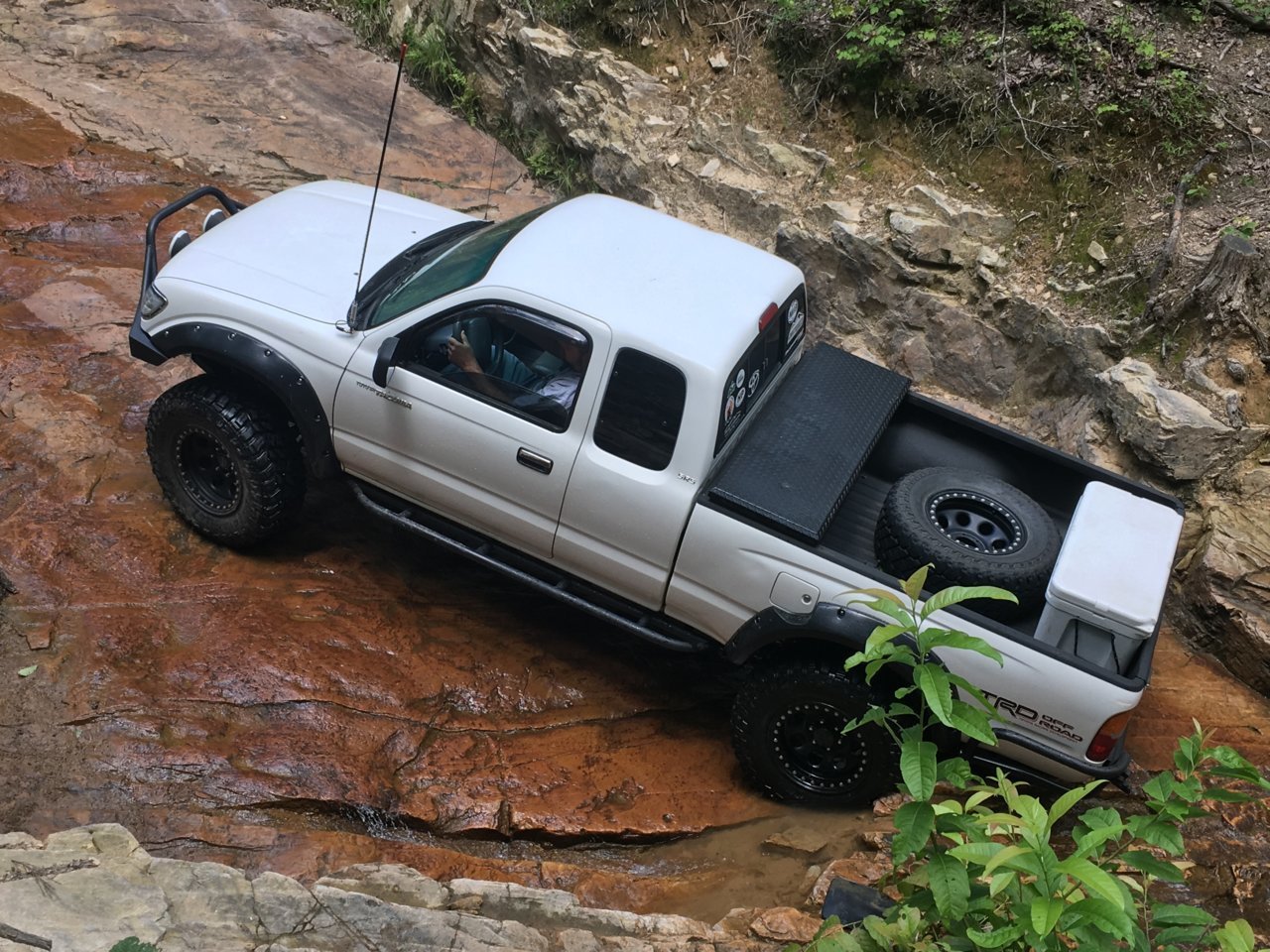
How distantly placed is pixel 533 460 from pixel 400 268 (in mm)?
1295

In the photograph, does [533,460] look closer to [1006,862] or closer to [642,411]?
[642,411]

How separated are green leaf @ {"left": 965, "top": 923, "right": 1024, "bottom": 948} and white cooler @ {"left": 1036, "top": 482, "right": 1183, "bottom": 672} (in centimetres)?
159

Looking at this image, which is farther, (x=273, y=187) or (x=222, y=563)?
(x=273, y=187)

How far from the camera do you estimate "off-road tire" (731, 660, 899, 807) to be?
4094 millimetres

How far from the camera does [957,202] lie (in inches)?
258

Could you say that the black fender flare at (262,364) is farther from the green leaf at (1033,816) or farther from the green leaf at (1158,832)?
the green leaf at (1158,832)

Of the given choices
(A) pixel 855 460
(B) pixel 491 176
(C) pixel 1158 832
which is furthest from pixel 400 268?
(C) pixel 1158 832

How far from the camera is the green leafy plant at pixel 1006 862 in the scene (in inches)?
91.9

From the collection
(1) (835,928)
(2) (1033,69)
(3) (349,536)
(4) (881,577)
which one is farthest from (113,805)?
(2) (1033,69)

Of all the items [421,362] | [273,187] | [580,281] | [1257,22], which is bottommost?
[273,187]

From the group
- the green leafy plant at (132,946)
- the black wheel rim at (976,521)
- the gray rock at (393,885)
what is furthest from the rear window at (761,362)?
the green leafy plant at (132,946)

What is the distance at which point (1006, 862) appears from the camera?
92.0 inches

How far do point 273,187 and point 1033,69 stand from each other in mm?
5264

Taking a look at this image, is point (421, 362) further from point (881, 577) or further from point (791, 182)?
point (791, 182)
